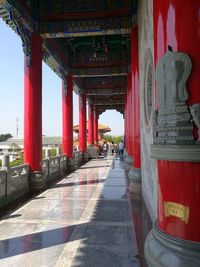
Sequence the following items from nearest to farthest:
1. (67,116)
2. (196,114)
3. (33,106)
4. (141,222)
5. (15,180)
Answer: (196,114) → (141,222) → (15,180) → (33,106) → (67,116)

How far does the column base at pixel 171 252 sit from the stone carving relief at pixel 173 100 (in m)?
0.70

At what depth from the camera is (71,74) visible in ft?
47.0

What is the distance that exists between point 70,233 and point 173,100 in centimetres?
324

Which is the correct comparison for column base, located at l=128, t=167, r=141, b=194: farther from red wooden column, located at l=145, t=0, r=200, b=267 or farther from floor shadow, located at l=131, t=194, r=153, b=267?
red wooden column, located at l=145, t=0, r=200, b=267

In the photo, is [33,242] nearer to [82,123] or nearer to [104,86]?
[104,86]

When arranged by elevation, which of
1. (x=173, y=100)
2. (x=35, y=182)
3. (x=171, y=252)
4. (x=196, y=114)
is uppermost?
(x=173, y=100)

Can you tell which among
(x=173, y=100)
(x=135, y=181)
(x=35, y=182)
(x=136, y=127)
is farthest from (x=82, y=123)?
(x=173, y=100)

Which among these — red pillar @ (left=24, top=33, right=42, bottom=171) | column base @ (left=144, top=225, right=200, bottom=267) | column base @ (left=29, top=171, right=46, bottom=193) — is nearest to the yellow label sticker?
column base @ (left=144, top=225, right=200, bottom=267)

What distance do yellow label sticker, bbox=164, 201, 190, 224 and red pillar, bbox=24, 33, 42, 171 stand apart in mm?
7165

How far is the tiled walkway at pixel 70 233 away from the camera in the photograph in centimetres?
Result: 361

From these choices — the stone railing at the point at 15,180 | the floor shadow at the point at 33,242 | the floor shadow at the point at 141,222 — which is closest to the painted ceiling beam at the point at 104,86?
the stone railing at the point at 15,180

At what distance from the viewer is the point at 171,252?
2.06 metres

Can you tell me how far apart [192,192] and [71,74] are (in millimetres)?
12888

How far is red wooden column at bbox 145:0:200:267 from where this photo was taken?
79.1 inches
